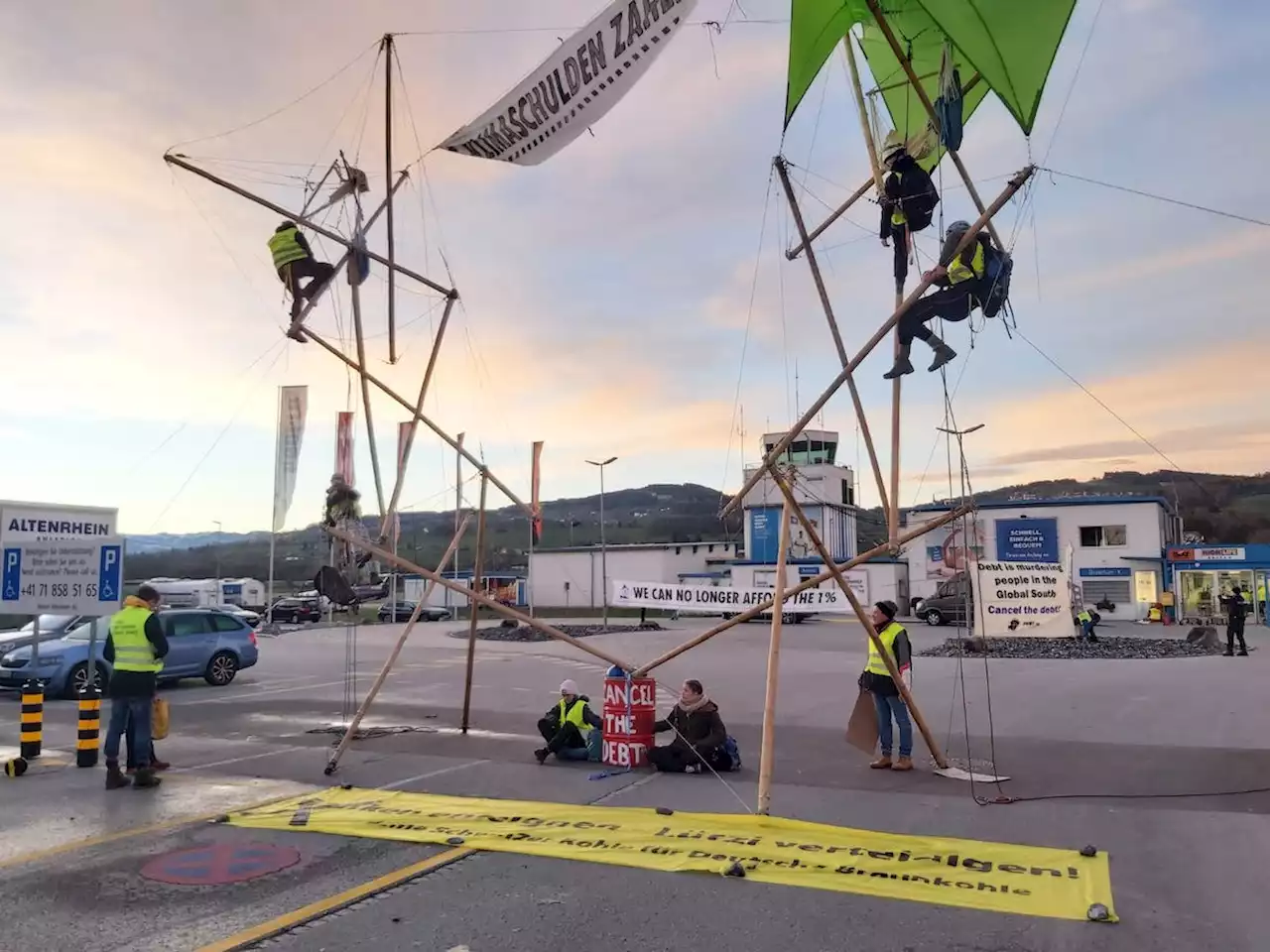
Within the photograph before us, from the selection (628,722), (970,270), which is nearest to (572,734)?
(628,722)

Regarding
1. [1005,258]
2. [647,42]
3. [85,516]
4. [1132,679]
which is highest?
[647,42]

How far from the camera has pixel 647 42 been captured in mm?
7484

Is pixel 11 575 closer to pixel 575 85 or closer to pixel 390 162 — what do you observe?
pixel 390 162

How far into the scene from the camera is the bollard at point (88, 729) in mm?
9914

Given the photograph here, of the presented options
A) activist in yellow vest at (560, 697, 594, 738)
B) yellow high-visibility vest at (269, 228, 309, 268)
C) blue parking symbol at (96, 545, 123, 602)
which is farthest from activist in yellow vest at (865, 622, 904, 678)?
blue parking symbol at (96, 545, 123, 602)

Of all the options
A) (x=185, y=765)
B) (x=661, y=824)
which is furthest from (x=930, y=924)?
(x=185, y=765)

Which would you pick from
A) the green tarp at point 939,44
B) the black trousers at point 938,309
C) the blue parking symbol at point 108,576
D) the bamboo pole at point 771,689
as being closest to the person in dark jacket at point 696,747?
the bamboo pole at point 771,689

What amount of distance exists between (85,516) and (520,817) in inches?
424

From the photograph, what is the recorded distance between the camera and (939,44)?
8.07 meters

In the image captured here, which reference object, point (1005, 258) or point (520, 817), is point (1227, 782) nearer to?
point (1005, 258)

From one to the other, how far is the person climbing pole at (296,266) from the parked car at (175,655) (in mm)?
9482

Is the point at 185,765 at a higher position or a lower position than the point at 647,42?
lower

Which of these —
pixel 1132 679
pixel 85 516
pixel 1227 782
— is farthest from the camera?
pixel 1132 679

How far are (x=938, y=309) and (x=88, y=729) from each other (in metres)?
9.53
